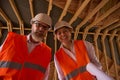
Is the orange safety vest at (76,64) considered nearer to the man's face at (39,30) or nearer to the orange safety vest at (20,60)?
the orange safety vest at (20,60)

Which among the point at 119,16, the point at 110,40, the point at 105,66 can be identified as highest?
the point at 119,16

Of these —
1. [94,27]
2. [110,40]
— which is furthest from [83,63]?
[110,40]

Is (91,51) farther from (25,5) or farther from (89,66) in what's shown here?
(25,5)

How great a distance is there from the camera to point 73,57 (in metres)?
2.73

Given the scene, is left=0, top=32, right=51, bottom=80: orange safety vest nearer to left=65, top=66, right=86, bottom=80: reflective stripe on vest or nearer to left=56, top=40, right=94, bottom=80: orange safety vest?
left=56, top=40, right=94, bottom=80: orange safety vest

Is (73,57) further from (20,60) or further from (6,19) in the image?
(6,19)

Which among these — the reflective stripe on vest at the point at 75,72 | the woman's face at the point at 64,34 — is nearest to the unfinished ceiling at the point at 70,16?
the woman's face at the point at 64,34

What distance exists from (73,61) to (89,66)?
21.5 inches

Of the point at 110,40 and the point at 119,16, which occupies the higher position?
the point at 119,16

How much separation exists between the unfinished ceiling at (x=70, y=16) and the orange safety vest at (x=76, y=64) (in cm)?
259

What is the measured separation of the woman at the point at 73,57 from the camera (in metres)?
2.59

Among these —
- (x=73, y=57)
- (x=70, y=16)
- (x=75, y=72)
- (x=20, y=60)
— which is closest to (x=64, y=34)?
(x=73, y=57)

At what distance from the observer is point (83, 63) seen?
2.59 meters

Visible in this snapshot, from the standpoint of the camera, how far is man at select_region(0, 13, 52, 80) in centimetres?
242
